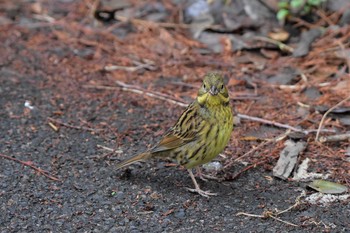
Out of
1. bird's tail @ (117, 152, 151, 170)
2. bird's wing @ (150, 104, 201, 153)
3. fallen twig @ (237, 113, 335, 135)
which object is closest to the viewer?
bird's wing @ (150, 104, 201, 153)

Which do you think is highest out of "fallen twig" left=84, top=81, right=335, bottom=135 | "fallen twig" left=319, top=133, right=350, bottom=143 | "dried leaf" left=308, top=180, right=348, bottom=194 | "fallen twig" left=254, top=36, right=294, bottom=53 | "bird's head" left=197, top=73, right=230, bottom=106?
"bird's head" left=197, top=73, right=230, bottom=106

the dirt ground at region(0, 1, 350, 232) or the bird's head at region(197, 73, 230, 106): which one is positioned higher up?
the bird's head at region(197, 73, 230, 106)

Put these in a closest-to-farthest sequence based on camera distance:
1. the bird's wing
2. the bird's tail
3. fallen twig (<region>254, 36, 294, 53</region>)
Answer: the bird's wing → the bird's tail → fallen twig (<region>254, 36, 294, 53</region>)

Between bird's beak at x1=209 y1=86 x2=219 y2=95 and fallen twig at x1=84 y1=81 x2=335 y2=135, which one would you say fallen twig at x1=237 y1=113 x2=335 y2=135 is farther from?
bird's beak at x1=209 y1=86 x2=219 y2=95

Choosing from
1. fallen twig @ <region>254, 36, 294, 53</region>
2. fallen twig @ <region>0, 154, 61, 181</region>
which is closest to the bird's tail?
fallen twig @ <region>0, 154, 61, 181</region>

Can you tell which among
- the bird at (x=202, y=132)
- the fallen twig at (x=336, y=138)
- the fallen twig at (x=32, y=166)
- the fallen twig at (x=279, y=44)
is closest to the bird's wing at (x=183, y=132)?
the bird at (x=202, y=132)

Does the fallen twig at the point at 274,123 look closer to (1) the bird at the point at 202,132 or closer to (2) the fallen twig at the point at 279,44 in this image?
(1) the bird at the point at 202,132

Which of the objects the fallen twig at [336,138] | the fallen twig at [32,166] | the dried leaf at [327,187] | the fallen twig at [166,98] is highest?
the fallen twig at [336,138]

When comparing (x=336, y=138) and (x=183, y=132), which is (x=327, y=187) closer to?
(x=336, y=138)

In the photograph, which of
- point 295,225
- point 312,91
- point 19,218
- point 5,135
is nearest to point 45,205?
point 19,218

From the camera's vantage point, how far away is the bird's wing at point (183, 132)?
5559 mm

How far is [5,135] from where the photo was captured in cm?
646

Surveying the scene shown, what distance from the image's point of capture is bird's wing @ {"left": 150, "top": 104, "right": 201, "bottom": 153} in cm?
556

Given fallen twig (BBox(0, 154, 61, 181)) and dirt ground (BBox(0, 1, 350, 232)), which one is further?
fallen twig (BBox(0, 154, 61, 181))
